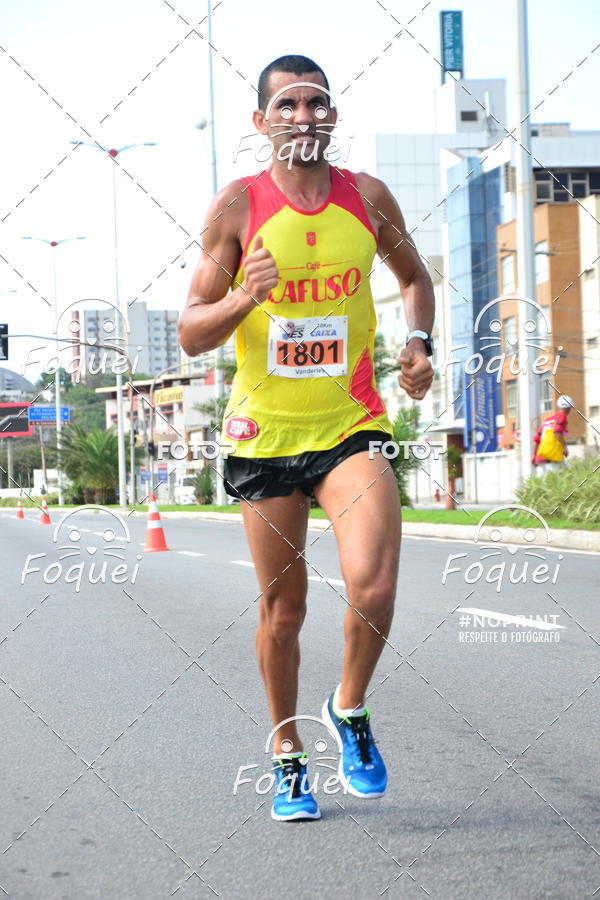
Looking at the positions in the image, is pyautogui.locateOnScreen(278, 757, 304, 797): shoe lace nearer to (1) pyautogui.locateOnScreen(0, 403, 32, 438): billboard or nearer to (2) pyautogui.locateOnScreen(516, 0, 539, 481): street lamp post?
(1) pyautogui.locateOnScreen(0, 403, 32, 438): billboard

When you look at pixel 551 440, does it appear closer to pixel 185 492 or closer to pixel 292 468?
pixel 292 468

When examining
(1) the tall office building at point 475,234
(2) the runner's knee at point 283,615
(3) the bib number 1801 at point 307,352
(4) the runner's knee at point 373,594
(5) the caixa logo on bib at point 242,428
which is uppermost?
(1) the tall office building at point 475,234

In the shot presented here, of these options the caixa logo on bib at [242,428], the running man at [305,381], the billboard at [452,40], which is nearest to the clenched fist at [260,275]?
the running man at [305,381]

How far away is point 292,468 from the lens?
3457 millimetres

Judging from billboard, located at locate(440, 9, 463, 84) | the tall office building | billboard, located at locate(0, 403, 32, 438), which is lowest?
billboard, located at locate(0, 403, 32, 438)

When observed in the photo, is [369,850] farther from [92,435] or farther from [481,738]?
[92,435]

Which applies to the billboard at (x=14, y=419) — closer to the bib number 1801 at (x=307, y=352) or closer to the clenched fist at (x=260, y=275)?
the bib number 1801 at (x=307, y=352)

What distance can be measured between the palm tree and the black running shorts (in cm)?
402

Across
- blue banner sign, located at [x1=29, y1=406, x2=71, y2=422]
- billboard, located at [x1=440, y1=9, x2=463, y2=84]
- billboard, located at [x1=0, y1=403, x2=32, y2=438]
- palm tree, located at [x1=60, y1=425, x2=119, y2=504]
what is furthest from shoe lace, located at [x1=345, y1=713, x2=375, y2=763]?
billboard, located at [x1=440, y1=9, x2=463, y2=84]

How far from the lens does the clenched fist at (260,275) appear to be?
3.15m

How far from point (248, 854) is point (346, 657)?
0.59 meters

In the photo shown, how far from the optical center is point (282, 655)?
3.62 metres

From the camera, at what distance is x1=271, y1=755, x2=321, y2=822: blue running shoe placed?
347cm

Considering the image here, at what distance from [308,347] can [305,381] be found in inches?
3.6
